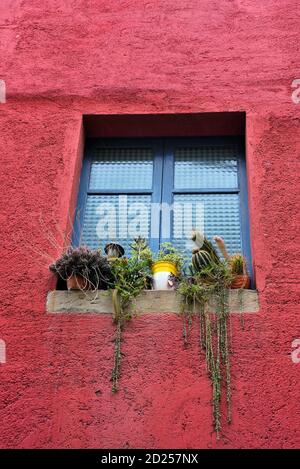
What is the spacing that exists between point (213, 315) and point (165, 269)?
490 millimetres

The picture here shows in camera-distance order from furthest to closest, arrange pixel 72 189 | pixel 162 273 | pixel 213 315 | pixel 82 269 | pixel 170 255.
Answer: pixel 72 189 < pixel 170 255 < pixel 162 273 < pixel 82 269 < pixel 213 315

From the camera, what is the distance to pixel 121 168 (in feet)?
17.6

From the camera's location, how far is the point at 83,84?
5.39m

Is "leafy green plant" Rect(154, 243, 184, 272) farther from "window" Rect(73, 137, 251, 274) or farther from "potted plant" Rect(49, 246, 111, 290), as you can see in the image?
"potted plant" Rect(49, 246, 111, 290)

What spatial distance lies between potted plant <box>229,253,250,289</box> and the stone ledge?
77mm

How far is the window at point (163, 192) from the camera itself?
491cm

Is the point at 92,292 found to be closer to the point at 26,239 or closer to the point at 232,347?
the point at 26,239

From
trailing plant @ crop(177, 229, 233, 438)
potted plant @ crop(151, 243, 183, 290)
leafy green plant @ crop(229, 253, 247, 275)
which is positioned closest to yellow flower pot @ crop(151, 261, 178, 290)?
potted plant @ crop(151, 243, 183, 290)

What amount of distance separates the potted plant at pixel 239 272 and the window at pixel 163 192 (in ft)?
1.17

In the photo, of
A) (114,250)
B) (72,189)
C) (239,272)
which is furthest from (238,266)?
(72,189)

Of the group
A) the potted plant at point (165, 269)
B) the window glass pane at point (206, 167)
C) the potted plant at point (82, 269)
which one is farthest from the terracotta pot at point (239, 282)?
the window glass pane at point (206, 167)

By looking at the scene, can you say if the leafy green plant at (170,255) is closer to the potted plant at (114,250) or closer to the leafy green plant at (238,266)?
the potted plant at (114,250)

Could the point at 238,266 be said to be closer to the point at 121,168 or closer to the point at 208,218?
the point at 208,218

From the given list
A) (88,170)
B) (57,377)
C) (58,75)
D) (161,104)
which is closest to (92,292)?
(57,377)
